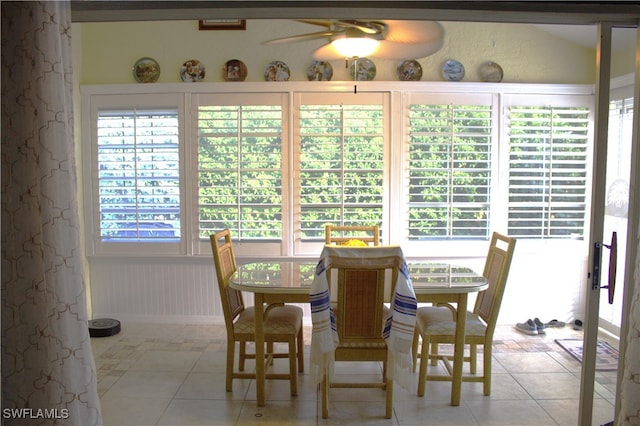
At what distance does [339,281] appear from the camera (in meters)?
2.43

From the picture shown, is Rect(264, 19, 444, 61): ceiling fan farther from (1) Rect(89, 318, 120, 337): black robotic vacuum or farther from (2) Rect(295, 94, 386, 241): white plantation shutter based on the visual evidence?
(1) Rect(89, 318, 120, 337): black robotic vacuum

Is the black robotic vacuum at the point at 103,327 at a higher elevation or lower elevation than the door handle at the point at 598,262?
A: lower

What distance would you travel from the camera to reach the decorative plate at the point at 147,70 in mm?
4113

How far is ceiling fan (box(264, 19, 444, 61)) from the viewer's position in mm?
2471

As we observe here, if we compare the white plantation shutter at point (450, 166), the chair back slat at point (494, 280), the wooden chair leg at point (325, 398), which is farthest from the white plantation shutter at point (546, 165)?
the wooden chair leg at point (325, 398)

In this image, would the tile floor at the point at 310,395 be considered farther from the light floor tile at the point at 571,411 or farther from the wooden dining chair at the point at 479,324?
the wooden dining chair at the point at 479,324

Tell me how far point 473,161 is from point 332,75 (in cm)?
141

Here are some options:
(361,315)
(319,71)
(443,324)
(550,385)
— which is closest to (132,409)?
(361,315)

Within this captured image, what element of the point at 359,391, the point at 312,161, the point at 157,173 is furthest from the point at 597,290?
the point at 157,173

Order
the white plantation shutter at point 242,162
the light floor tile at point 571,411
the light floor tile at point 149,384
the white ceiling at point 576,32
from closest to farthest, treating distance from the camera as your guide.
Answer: the light floor tile at point 571,411
the light floor tile at point 149,384
the white ceiling at point 576,32
the white plantation shutter at point 242,162

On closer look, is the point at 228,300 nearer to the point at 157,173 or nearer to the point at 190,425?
the point at 190,425

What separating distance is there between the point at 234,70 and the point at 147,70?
0.75 m

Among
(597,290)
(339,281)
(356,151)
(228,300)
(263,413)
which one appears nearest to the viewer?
(597,290)

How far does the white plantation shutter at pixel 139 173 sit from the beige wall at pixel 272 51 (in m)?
0.39
